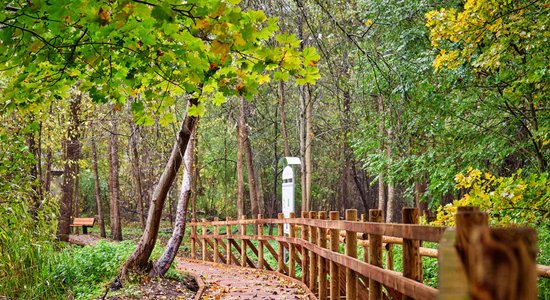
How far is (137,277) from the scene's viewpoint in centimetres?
984

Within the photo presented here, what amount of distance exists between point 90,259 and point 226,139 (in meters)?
22.0

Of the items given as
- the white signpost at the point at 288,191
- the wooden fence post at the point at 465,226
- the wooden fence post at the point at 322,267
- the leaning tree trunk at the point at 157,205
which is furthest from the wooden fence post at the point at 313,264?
the wooden fence post at the point at 465,226

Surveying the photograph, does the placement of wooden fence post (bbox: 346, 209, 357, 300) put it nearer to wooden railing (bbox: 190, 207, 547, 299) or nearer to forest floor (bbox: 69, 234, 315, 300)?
wooden railing (bbox: 190, 207, 547, 299)

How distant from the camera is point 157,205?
10289 mm

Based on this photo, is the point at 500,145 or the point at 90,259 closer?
the point at 90,259

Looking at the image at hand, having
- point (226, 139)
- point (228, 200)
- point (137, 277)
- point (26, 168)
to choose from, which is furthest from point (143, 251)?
point (228, 200)

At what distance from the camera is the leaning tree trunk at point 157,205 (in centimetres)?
995

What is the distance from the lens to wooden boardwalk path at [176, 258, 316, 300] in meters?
8.98

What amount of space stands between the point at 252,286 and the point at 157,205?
Result: 2448 millimetres

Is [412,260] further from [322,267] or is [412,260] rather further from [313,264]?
Result: [313,264]

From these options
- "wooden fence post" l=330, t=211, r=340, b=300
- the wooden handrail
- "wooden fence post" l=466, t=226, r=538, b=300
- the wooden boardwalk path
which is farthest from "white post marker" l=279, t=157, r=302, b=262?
"wooden fence post" l=466, t=226, r=538, b=300

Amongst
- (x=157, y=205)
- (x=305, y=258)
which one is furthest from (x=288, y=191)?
(x=157, y=205)

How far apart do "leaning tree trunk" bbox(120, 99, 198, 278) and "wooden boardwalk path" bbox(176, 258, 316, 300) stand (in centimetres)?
136

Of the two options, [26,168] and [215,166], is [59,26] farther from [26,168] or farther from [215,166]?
[215,166]
